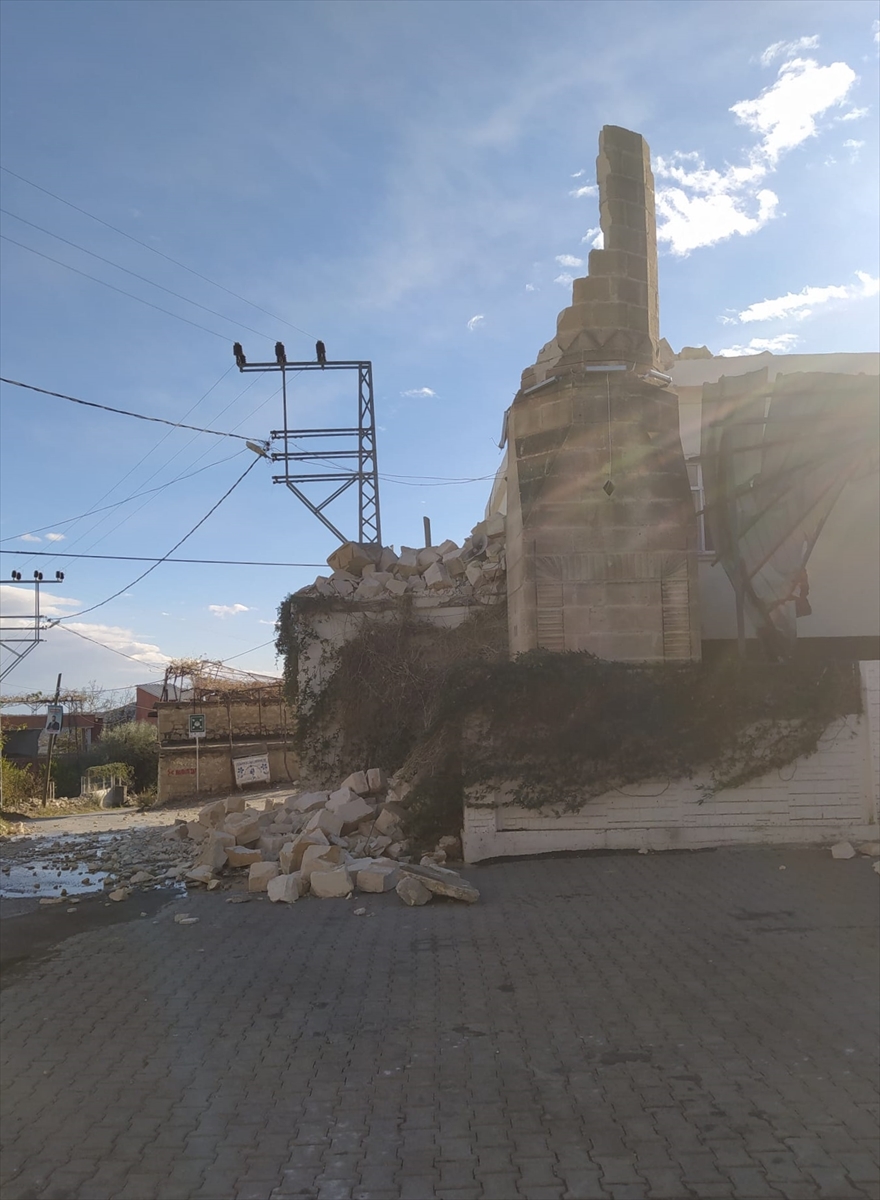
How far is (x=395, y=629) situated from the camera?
13.6m

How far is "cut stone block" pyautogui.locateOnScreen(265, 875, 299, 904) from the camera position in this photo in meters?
7.61

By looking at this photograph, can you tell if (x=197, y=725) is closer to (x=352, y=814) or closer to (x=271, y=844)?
(x=271, y=844)

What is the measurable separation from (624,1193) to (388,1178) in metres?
0.87

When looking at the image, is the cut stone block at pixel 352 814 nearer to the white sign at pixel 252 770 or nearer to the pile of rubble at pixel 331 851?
the pile of rubble at pixel 331 851

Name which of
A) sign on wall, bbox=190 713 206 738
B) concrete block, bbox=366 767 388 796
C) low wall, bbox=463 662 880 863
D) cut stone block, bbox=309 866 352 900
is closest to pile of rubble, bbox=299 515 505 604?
concrete block, bbox=366 767 388 796

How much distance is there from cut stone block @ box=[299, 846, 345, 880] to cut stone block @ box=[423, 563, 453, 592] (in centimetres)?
620

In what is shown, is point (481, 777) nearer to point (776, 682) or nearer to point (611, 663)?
point (611, 663)

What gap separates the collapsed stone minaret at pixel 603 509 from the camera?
9.88m

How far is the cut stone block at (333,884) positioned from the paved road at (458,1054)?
511mm

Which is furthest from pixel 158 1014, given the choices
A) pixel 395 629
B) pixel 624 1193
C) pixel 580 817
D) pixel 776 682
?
pixel 395 629

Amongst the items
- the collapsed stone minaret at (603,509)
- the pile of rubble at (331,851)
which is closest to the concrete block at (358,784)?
the pile of rubble at (331,851)

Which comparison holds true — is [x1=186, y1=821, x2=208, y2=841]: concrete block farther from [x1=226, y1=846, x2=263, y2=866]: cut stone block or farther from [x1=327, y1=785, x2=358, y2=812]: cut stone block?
[x1=226, y1=846, x2=263, y2=866]: cut stone block

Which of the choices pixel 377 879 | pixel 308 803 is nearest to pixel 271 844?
pixel 308 803

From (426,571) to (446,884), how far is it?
25.1 ft
